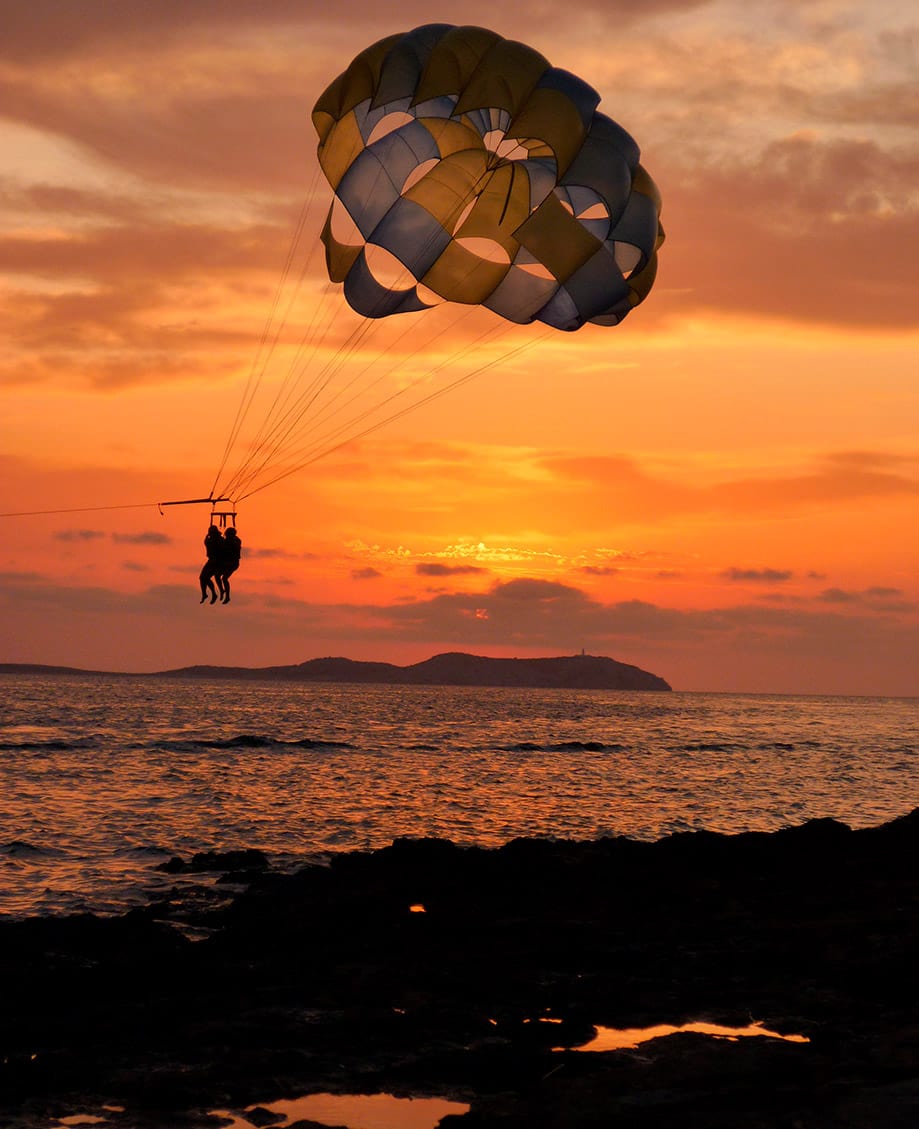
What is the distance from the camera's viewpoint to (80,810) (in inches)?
1425

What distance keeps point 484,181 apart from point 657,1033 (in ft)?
39.5

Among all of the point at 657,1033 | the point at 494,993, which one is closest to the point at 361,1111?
the point at 657,1033

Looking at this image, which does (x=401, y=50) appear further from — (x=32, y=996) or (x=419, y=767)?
(x=419, y=767)

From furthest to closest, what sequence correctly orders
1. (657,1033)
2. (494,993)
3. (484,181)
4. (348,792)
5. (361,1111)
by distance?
(348,792) < (484,181) < (494,993) < (657,1033) < (361,1111)

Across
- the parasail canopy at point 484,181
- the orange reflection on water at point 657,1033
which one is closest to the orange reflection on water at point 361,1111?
the orange reflection on water at point 657,1033

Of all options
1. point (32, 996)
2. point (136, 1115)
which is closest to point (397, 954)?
point (32, 996)

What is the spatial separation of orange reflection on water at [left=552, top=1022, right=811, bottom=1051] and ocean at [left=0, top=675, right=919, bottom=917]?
11535mm

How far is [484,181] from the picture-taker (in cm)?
1820

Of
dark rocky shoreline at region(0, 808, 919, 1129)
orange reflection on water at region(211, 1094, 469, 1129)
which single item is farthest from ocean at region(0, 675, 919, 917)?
orange reflection on water at region(211, 1094, 469, 1129)

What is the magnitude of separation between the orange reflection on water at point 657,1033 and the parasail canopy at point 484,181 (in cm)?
983

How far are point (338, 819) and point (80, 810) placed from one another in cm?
781

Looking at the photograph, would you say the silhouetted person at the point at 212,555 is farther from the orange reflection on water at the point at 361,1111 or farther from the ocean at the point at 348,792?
the orange reflection on water at the point at 361,1111

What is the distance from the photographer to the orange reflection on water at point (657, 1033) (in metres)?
12.2

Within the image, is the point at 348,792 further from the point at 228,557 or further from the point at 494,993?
the point at 494,993
